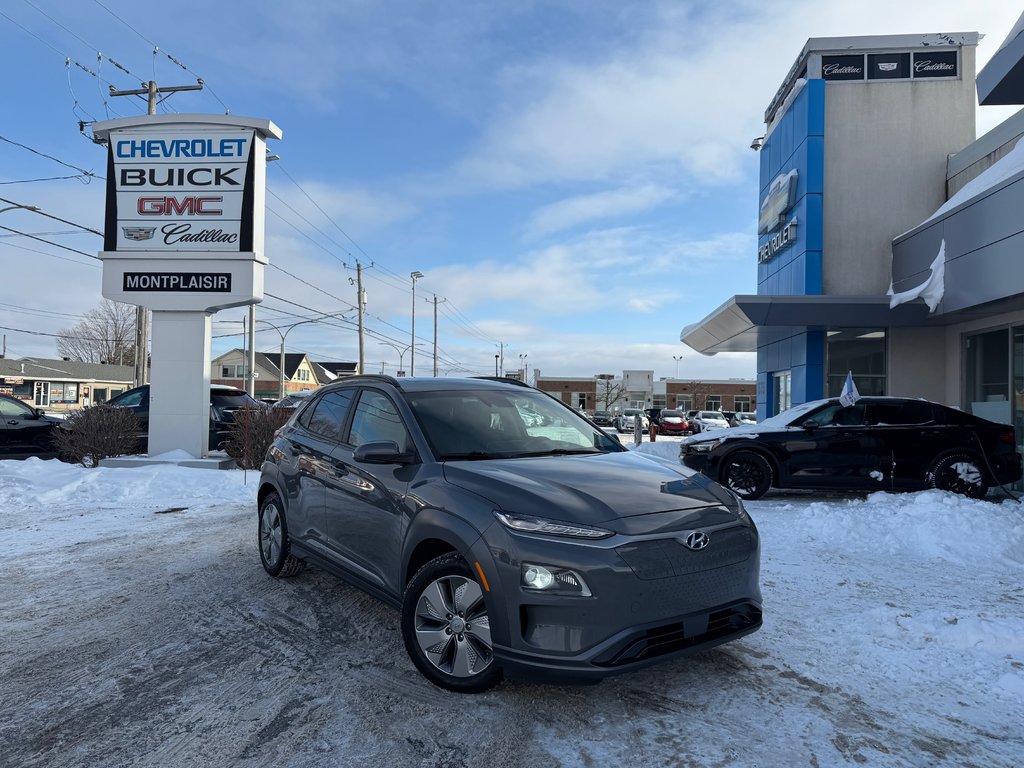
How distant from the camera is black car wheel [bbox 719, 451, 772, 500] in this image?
1002 centimetres

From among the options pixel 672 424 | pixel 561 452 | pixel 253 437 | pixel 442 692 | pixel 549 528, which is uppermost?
pixel 561 452

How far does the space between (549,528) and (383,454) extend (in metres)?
1.17

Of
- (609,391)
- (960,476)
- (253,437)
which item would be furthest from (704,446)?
(609,391)

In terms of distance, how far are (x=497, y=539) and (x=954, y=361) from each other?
13937 mm

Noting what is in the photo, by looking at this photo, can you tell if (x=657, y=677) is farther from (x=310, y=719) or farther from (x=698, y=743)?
(x=310, y=719)

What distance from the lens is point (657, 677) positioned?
Result: 3713 mm

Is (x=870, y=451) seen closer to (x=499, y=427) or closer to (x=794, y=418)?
(x=794, y=418)

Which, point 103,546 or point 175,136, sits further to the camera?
point 175,136

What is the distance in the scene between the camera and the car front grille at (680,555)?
313cm

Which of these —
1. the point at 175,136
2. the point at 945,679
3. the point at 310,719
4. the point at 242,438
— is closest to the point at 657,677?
the point at 945,679

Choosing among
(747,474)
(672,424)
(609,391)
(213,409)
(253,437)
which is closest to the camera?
(747,474)

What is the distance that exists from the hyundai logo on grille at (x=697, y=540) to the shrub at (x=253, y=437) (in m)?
10.7

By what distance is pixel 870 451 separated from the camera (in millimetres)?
9789

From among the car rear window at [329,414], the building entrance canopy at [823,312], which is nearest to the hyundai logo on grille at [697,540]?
the car rear window at [329,414]
